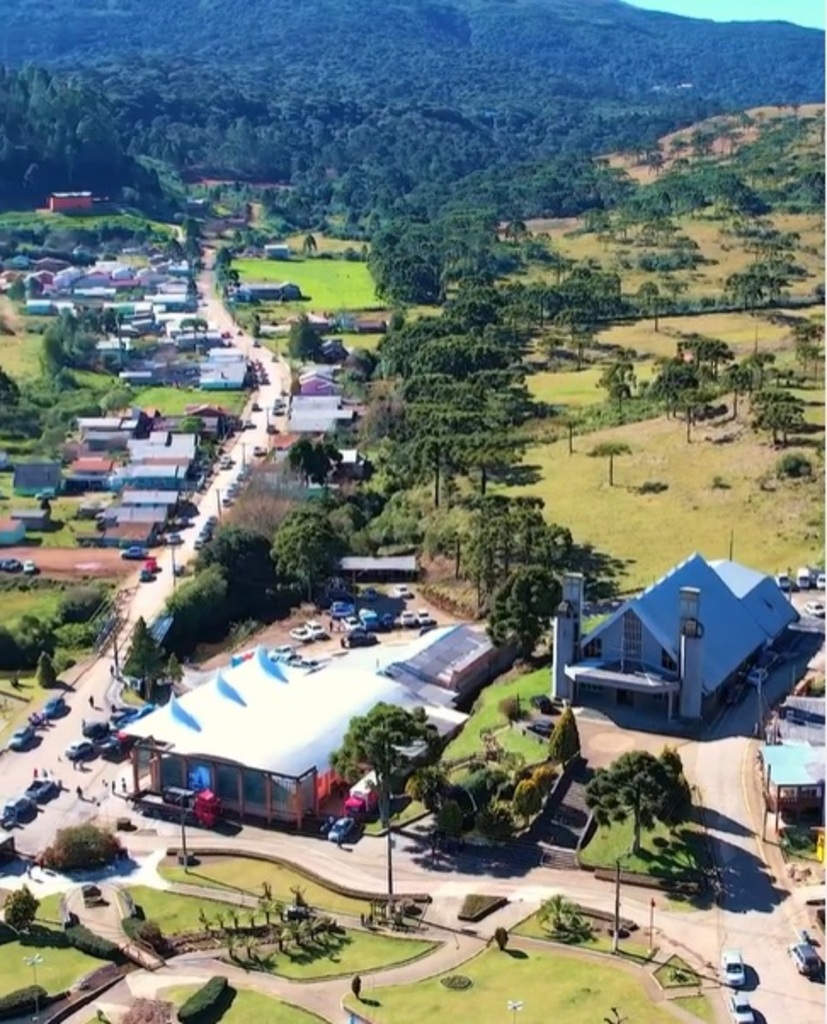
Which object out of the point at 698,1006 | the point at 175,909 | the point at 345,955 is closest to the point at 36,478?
the point at 175,909

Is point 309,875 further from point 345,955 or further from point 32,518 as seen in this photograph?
point 32,518

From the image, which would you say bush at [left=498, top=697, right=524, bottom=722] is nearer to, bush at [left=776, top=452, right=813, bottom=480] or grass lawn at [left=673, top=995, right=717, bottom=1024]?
grass lawn at [left=673, top=995, right=717, bottom=1024]

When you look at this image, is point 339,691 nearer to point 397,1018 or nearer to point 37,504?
point 397,1018

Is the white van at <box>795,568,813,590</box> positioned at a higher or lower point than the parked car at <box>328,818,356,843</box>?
higher

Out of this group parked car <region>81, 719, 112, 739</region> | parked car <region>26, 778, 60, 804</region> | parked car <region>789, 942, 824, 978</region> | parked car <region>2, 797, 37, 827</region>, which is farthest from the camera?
parked car <region>81, 719, 112, 739</region>

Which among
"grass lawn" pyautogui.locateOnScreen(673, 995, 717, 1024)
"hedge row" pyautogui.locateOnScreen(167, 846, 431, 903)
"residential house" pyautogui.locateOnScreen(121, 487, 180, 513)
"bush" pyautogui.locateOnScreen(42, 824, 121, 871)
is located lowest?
"grass lawn" pyautogui.locateOnScreen(673, 995, 717, 1024)

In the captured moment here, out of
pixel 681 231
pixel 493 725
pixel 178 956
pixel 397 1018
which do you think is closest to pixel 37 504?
pixel 493 725

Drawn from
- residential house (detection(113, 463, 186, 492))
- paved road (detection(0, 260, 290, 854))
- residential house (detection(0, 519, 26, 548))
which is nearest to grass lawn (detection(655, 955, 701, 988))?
paved road (detection(0, 260, 290, 854))
